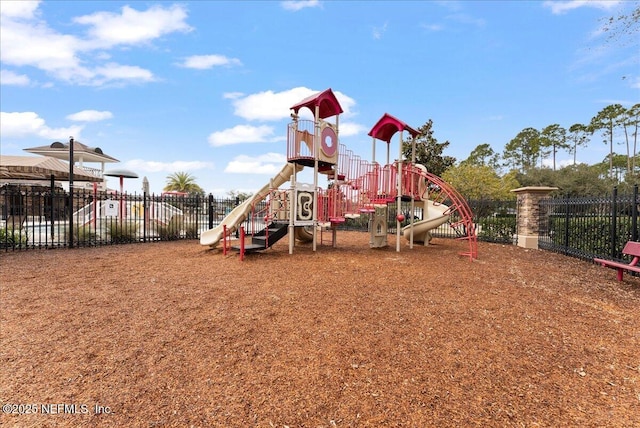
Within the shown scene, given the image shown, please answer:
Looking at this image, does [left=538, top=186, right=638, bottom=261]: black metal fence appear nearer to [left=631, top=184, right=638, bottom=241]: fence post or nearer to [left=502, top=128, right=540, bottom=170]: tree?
[left=631, top=184, right=638, bottom=241]: fence post

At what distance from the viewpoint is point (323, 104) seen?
1017 centimetres

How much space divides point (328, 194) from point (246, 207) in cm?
254

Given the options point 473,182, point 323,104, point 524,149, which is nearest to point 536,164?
point 524,149

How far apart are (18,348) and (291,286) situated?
3.53 m

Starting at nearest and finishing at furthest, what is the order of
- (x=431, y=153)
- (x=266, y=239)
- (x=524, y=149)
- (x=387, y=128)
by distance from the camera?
(x=266, y=239) → (x=387, y=128) → (x=431, y=153) → (x=524, y=149)

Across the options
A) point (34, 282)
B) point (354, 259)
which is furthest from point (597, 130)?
point (34, 282)

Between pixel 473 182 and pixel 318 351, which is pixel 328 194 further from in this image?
pixel 473 182

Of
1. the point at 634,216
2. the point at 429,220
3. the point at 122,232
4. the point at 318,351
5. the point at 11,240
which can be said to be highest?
the point at 634,216

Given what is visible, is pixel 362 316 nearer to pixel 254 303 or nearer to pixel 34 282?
pixel 254 303

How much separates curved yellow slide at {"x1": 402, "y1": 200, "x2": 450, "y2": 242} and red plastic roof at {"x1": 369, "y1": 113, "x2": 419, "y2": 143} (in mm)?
2657

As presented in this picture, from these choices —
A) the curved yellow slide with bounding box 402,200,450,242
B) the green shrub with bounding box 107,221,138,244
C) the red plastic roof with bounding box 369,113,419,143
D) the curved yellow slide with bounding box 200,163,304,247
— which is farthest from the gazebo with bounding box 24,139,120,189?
the curved yellow slide with bounding box 402,200,450,242

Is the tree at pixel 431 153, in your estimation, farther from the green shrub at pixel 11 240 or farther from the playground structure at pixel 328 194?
the green shrub at pixel 11 240

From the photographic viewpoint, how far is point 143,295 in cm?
534

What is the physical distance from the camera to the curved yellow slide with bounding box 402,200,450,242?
37.0 ft
